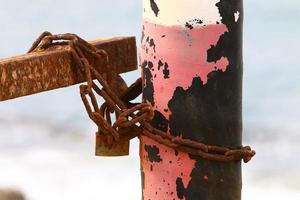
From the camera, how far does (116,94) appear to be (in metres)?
2.83

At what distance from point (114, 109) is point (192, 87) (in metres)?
0.26

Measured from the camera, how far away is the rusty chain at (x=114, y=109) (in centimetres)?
261

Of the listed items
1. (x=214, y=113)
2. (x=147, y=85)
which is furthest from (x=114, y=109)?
(x=214, y=113)

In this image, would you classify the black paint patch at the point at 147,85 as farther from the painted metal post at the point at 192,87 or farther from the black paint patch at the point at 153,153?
the black paint patch at the point at 153,153

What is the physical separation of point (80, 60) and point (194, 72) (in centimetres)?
36

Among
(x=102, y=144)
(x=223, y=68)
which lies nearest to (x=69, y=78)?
(x=102, y=144)

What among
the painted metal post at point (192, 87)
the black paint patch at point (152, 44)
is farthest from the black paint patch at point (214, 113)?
the black paint patch at point (152, 44)

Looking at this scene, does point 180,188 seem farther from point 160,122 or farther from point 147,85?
point 147,85

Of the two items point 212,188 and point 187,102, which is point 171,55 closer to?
point 187,102

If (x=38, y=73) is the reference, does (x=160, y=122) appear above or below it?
below

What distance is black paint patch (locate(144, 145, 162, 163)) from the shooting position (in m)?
2.66

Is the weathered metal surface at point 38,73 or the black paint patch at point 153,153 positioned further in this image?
the black paint patch at point 153,153

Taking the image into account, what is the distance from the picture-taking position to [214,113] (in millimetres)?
2635

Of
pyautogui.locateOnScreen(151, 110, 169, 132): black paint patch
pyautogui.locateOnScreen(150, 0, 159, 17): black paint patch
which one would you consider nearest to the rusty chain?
pyautogui.locateOnScreen(151, 110, 169, 132): black paint patch
